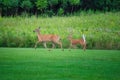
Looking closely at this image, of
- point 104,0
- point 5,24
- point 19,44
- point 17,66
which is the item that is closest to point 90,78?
point 17,66

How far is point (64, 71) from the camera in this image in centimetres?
604

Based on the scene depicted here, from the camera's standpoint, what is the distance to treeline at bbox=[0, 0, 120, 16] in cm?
2077

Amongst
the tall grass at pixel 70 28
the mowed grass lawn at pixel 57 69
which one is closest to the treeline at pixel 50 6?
the tall grass at pixel 70 28

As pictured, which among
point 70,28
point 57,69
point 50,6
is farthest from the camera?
point 50,6

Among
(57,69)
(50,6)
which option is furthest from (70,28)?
(50,6)

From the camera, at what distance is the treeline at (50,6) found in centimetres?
2077

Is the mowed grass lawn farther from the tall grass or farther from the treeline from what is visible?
the treeline

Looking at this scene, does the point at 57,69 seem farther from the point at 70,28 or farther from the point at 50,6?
the point at 50,6

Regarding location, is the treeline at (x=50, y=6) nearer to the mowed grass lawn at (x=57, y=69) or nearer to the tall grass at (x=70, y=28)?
the tall grass at (x=70, y=28)

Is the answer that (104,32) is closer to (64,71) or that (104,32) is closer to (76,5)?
(64,71)

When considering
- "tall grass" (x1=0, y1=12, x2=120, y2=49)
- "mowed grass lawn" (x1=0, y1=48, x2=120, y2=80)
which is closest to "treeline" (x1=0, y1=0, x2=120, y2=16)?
"tall grass" (x1=0, y1=12, x2=120, y2=49)

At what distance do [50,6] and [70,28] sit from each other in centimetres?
898

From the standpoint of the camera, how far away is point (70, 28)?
47.8 feet

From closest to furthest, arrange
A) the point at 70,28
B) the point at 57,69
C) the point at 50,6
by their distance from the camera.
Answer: the point at 57,69 → the point at 70,28 → the point at 50,6
